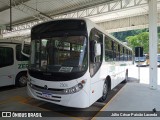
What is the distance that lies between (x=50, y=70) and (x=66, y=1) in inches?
271

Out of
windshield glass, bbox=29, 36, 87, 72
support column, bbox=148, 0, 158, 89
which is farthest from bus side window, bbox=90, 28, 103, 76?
support column, bbox=148, 0, 158, 89

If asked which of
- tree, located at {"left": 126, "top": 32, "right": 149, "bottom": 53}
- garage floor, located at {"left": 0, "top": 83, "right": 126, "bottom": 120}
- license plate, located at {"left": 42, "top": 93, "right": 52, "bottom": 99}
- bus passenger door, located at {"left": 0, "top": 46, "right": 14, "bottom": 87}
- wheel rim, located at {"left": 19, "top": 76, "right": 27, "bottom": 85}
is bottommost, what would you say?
garage floor, located at {"left": 0, "top": 83, "right": 126, "bottom": 120}

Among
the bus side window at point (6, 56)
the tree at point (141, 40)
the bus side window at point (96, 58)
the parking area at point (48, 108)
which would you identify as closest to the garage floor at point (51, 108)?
the parking area at point (48, 108)

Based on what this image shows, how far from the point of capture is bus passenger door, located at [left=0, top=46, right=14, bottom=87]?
24.1 feet

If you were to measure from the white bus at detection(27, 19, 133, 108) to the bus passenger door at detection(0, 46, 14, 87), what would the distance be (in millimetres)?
3227

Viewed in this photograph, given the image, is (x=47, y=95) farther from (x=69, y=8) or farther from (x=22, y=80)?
(x=69, y=8)

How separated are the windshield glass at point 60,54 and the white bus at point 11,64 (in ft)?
10.9

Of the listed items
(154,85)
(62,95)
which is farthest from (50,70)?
(154,85)

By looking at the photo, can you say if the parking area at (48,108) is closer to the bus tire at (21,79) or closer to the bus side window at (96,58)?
the bus side window at (96,58)

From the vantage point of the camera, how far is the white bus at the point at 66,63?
13.1 ft

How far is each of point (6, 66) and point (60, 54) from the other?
14.1 ft

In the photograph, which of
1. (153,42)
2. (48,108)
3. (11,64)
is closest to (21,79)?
(11,64)

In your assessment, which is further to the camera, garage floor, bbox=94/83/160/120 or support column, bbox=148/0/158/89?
support column, bbox=148/0/158/89

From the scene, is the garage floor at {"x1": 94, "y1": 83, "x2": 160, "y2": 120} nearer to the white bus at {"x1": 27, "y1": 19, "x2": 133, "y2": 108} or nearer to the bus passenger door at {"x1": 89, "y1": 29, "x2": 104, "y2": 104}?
the bus passenger door at {"x1": 89, "y1": 29, "x2": 104, "y2": 104}
